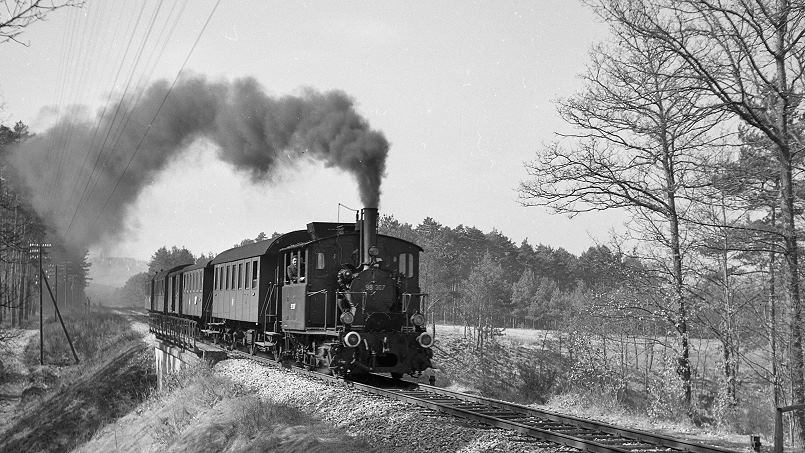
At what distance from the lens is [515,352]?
133ft

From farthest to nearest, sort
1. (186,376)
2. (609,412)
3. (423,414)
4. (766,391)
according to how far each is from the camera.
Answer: (186,376) < (766,391) < (609,412) < (423,414)

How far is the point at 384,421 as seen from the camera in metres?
9.90

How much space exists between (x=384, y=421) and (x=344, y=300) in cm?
432

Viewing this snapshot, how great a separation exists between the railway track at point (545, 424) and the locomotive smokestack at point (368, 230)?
8.88 feet

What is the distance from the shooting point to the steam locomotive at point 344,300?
13.4 m

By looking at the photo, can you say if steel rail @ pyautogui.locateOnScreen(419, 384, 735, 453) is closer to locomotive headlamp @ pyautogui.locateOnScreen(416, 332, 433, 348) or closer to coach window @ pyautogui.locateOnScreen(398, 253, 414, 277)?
locomotive headlamp @ pyautogui.locateOnScreen(416, 332, 433, 348)

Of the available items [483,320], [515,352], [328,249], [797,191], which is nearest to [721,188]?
[797,191]

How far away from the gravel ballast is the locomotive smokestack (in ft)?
9.04

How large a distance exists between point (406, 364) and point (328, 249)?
9.85 ft

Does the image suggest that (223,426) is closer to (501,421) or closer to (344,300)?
(344,300)

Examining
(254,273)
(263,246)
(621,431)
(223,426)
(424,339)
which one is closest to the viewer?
(621,431)

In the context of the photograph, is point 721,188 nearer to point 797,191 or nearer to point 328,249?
point 797,191

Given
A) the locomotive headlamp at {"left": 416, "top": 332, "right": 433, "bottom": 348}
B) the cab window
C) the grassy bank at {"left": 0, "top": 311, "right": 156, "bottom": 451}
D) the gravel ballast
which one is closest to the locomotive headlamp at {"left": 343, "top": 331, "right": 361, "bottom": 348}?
the gravel ballast

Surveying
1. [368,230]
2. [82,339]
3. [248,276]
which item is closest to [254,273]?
[248,276]
